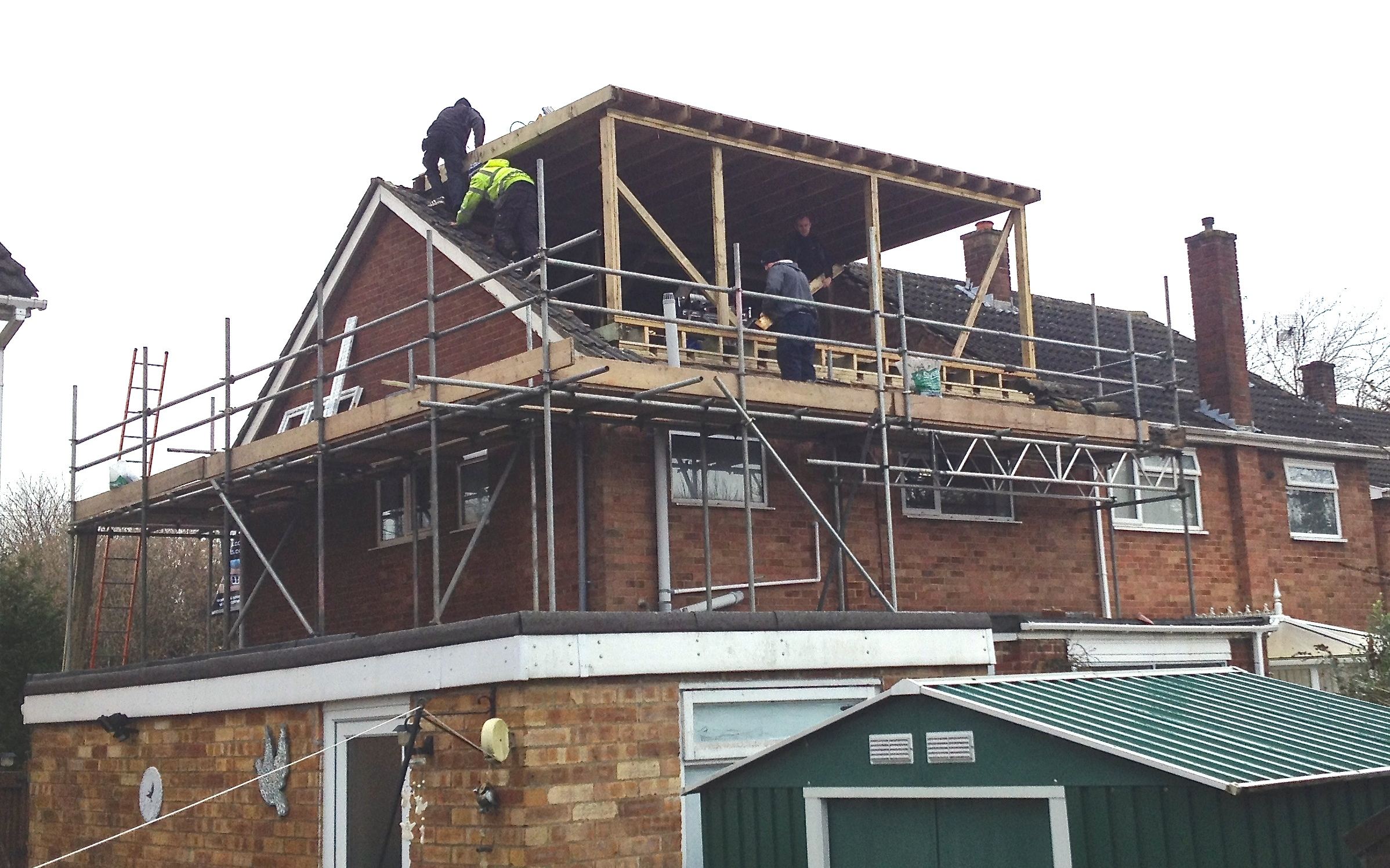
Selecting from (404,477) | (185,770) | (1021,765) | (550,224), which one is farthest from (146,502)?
(1021,765)

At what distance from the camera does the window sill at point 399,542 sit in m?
16.0

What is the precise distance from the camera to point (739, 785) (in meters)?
9.89

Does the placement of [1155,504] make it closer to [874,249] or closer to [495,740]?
[874,249]

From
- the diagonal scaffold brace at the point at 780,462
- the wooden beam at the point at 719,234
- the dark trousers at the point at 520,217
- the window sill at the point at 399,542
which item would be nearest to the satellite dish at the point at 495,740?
the diagonal scaffold brace at the point at 780,462

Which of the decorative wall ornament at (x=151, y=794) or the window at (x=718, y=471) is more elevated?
the window at (x=718, y=471)

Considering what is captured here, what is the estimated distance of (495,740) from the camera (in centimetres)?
1034

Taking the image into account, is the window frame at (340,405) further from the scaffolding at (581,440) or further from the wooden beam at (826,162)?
the wooden beam at (826,162)

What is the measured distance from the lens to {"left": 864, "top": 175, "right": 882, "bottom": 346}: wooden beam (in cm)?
1504

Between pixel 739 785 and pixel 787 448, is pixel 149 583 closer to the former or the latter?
pixel 787 448

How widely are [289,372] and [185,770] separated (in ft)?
20.9

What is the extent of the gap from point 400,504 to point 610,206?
4.30 meters

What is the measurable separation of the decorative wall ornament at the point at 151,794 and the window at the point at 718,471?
17.4 feet

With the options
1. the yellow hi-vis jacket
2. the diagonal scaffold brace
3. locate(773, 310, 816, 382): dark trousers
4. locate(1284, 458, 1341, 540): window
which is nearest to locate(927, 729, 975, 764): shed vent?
the diagonal scaffold brace

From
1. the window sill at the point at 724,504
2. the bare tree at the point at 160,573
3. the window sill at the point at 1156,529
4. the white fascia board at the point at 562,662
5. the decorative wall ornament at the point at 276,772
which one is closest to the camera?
the white fascia board at the point at 562,662
